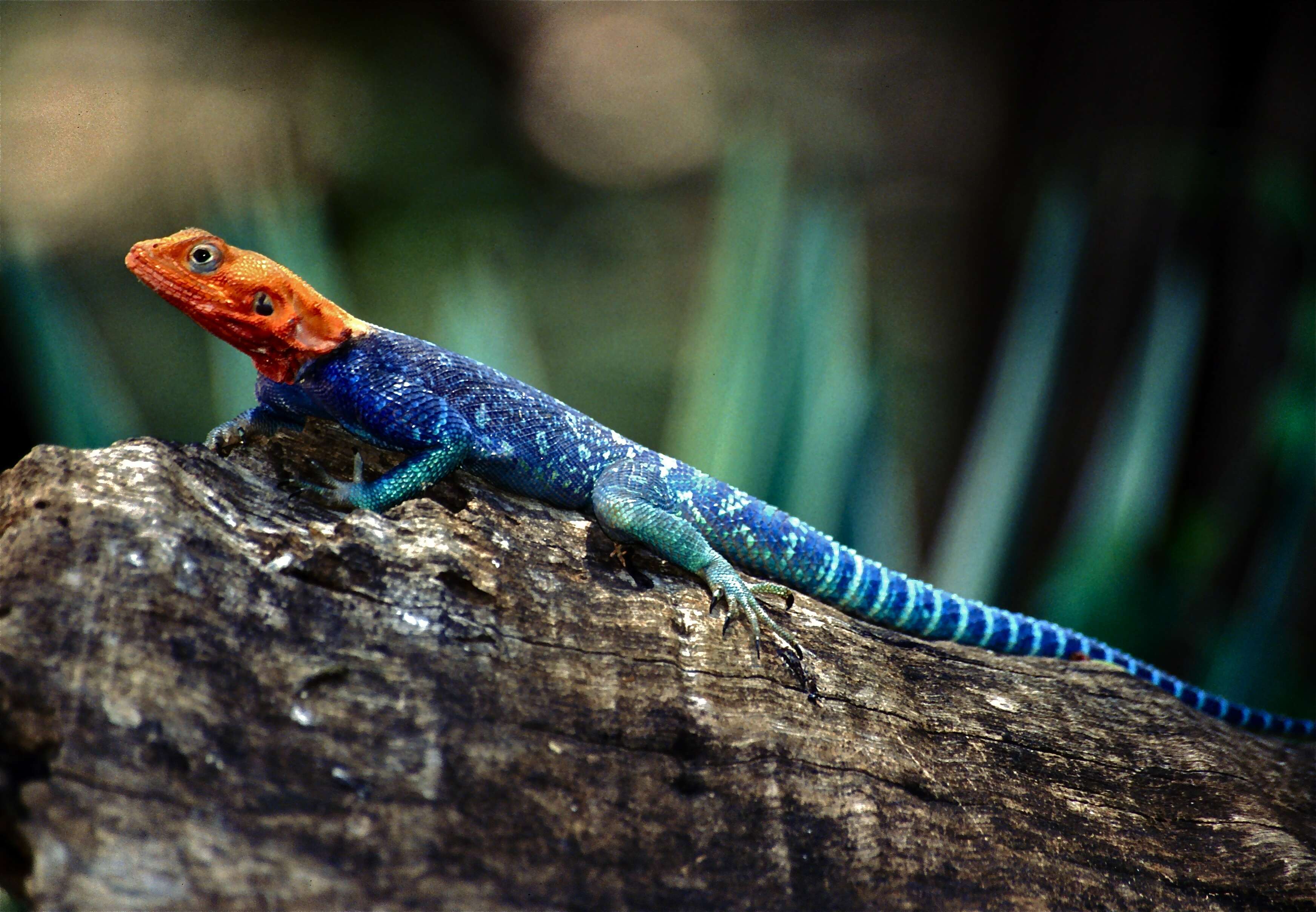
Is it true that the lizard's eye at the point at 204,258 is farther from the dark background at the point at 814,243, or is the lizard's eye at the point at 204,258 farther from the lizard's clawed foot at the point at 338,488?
the dark background at the point at 814,243

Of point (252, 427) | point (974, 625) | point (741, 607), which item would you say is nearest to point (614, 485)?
point (741, 607)

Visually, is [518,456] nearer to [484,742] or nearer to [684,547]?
[684,547]

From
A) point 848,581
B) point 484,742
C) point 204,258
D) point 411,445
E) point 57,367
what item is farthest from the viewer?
point 57,367

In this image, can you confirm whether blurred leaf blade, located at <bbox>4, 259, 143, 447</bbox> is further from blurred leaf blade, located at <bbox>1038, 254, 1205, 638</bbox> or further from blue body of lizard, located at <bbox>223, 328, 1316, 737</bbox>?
blurred leaf blade, located at <bbox>1038, 254, 1205, 638</bbox>

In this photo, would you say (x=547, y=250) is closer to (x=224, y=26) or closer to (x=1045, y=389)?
(x=224, y=26)

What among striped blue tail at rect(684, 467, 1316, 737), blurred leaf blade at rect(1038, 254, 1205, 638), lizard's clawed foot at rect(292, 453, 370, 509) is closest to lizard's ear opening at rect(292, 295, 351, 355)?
lizard's clawed foot at rect(292, 453, 370, 509)

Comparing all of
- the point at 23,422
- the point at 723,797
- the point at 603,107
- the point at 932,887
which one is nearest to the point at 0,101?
the point at 23,422

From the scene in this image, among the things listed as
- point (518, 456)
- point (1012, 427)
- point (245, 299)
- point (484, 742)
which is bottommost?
point (484, 742)
